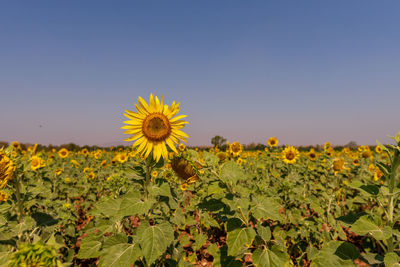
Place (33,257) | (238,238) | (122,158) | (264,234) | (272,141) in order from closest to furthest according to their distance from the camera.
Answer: (33,257) → (238,238) → (264,234) → (122,158) → (272,141)

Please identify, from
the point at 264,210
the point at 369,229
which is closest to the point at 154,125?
the point at 264,210

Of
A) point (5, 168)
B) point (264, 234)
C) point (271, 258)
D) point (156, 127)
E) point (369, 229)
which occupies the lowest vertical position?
point (271, 258)

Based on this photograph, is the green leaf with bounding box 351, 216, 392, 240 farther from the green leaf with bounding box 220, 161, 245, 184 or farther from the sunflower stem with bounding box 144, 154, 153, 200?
the sunflower stem with bounding box 144, 154, 153, 200

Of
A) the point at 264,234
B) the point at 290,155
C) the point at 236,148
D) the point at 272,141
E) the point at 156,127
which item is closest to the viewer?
the point at 264,234

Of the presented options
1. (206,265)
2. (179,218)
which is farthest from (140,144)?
(206,265)

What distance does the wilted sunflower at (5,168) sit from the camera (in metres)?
2.20

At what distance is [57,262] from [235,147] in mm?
5984

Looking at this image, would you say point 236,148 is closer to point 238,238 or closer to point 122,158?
point 122,158

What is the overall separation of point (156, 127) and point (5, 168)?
1694 mm

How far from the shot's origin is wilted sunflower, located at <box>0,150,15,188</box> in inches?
86.4

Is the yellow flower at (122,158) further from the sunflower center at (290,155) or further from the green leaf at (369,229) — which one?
the green leaf at (369,229)

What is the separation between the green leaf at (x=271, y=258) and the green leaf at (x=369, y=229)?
0.64m

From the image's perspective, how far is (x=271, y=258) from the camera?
6.19ft

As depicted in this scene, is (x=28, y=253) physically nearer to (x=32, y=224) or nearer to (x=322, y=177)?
(x=32, y=224)
